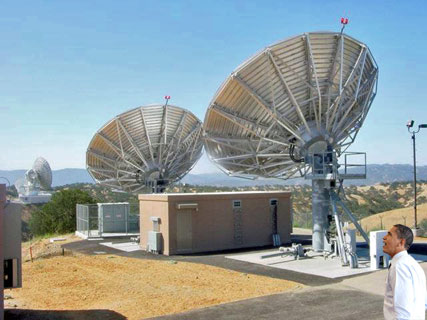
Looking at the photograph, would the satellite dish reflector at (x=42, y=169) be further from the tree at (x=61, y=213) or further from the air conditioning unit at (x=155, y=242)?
the air conditioning unit at (x=155, y=242)

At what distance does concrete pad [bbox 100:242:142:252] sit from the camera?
30.0 meters

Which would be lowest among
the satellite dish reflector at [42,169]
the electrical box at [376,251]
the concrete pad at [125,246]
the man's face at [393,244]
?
Result: the concrete pad at [125,246]

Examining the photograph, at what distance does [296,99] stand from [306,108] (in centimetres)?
186

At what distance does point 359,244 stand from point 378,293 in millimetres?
14430

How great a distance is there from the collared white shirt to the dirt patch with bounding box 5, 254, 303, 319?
9.54 metres

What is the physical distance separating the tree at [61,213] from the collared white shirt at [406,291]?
46.5m

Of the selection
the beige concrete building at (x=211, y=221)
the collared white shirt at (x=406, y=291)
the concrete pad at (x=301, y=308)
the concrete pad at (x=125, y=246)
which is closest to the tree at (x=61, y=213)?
the concrete pad at (x=125, y=246)

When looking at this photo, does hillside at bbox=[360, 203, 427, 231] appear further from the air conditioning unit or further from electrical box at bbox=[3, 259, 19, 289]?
electrical box at bbox=[3, 259, 19, 289]

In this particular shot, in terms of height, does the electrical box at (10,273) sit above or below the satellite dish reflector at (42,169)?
below

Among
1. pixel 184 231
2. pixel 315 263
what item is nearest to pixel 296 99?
pixel 315 263

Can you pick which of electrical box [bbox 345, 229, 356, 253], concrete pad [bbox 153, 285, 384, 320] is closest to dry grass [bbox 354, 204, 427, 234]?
electrical box [bbox 345, 229, 356, 253]

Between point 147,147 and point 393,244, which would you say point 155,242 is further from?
point 393,244

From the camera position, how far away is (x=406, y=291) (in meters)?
5.15

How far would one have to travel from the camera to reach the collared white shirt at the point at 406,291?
5133 millimetres
